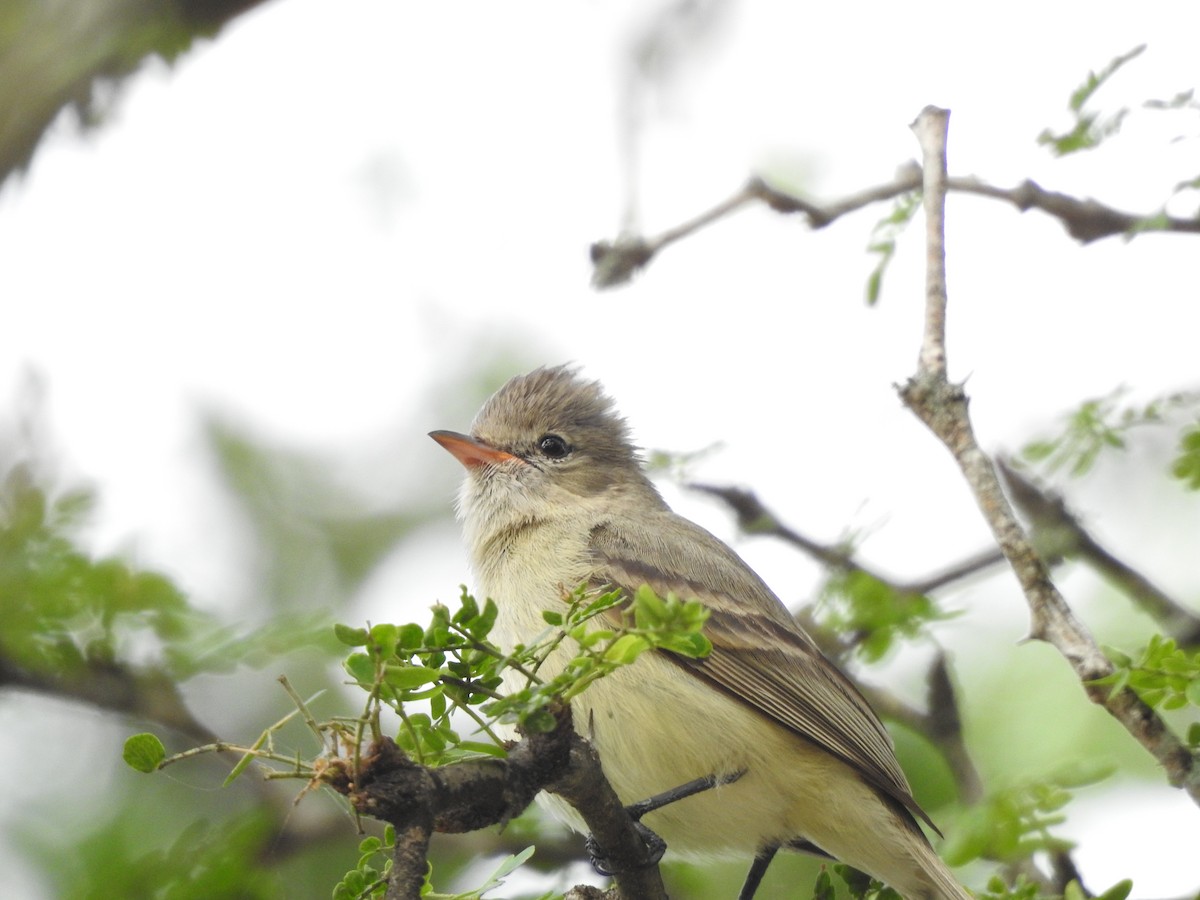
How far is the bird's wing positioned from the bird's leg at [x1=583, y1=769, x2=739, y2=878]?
300 millimetres

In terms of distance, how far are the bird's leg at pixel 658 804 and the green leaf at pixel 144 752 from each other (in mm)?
1534

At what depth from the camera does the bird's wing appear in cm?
481

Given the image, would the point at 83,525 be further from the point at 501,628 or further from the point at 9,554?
the point at 501,628

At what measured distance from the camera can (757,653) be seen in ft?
16.4

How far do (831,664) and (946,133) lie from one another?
2141 mm

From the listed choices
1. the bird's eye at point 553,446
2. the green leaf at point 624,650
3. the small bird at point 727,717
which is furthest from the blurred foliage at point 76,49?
the green leaf at point 624,650

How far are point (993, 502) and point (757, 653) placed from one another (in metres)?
1.69

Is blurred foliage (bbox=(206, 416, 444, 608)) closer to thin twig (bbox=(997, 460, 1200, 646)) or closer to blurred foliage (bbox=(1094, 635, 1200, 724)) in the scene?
thin twig (bbox=(997, 460, 1200, 646))

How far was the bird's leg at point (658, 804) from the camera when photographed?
13.7 feet

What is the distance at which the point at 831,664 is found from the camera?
5203 millimetres

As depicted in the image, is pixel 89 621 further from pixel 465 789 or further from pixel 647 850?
pixel 465 789

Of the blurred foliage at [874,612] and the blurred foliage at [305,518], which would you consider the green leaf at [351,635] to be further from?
the blurred foliage at [305,518]

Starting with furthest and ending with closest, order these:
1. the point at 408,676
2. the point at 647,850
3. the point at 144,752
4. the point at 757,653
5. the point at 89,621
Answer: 1. the point at 757,653
2. the point at 89,621
3. the point at 647,850
4. the point at 144,752
5. the point at 408,676

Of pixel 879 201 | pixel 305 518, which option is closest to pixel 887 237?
pixel 879 201
